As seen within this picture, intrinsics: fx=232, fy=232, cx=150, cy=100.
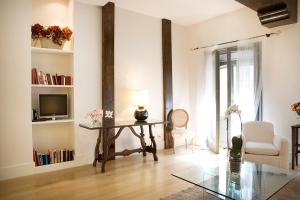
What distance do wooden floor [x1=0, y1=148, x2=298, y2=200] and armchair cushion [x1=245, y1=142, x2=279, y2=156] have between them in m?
0.89

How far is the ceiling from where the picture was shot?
4.11 meters

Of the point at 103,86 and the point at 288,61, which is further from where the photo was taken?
the point at 103,86

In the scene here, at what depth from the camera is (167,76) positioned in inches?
199

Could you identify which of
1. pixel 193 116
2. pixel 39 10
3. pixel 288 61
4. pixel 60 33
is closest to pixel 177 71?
pixel 193 116

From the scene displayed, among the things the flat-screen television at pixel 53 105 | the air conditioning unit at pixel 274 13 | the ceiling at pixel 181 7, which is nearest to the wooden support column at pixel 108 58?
the ceiling at pixel 181 7

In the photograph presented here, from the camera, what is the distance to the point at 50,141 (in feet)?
12.7

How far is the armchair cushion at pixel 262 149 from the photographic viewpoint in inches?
128

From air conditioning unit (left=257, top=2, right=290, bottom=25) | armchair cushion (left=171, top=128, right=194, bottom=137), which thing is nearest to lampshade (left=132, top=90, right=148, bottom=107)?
armchair cushion (left=171, top=128, right=194, bottom=137)

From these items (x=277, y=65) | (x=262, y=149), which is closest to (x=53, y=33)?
(x=262, y=149)

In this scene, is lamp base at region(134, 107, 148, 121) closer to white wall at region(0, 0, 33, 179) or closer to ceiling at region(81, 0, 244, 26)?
white wall at region(0, 0, 33, 179)

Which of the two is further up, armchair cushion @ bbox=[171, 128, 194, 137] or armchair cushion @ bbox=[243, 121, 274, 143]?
armchair cushion @ bbox=[243, 121, 274, 143]

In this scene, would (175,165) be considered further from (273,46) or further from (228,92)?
(273,46)

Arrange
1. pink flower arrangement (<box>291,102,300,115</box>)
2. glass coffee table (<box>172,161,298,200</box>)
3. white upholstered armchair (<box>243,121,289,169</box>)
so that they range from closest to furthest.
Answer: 1. glass coffee table (<box>172,161,298,200</box>)
2. white upholstered armchair (<box>243,121,289,169</box>)
3. pink flower arrangement (<box>291,102,300,115</box>)

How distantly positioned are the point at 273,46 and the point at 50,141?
4121mm
